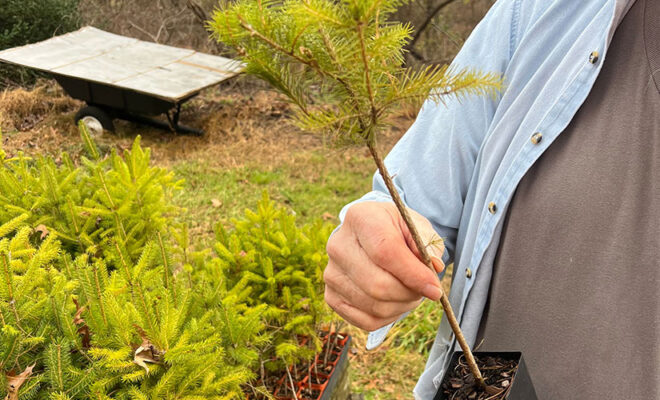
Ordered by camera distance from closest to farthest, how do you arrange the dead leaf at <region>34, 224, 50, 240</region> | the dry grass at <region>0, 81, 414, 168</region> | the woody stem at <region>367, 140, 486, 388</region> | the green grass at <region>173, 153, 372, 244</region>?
1. the woody stem at <region>367, 140, 486, 388</region>
2. the dead leaf at <region>34, 224, 50, 240</region>
3. the dry grass at <region>0, 81, 414, 168</region>
4. the green grass at <region>173, 153, 372, 244</region>

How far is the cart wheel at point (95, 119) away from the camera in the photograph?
Answer: 567cm

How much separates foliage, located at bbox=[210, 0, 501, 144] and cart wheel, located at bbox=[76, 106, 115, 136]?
5.51 m

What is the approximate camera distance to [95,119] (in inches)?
229

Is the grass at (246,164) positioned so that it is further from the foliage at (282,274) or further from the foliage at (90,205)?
Result: the foliage at (90,205)

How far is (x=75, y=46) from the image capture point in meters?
5.14

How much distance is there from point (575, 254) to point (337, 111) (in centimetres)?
60

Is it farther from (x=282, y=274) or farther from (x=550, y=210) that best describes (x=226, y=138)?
(x=550, y=210)

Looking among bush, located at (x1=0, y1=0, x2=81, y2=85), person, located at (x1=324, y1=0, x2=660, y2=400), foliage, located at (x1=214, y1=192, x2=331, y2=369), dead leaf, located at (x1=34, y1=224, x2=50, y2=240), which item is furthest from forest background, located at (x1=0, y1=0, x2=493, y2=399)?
dead leaf, located at (x1=34, y1=224, x2=50, y2=240)

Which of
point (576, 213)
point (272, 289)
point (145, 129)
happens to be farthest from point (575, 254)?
point (145, 129)

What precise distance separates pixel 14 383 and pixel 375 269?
79cm

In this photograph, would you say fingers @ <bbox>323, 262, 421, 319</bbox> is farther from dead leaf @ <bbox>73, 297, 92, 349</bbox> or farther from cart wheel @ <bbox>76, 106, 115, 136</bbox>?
cart wheel @ <bbox>76, 106, 115, 136</bbox>

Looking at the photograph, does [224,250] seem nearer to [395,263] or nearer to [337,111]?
[395,263]

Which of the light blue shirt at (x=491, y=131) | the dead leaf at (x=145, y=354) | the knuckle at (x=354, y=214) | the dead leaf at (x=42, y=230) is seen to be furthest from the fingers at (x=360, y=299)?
the dead leaf at (x=42, y=230)

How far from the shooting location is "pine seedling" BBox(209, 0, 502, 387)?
61 centimetres
